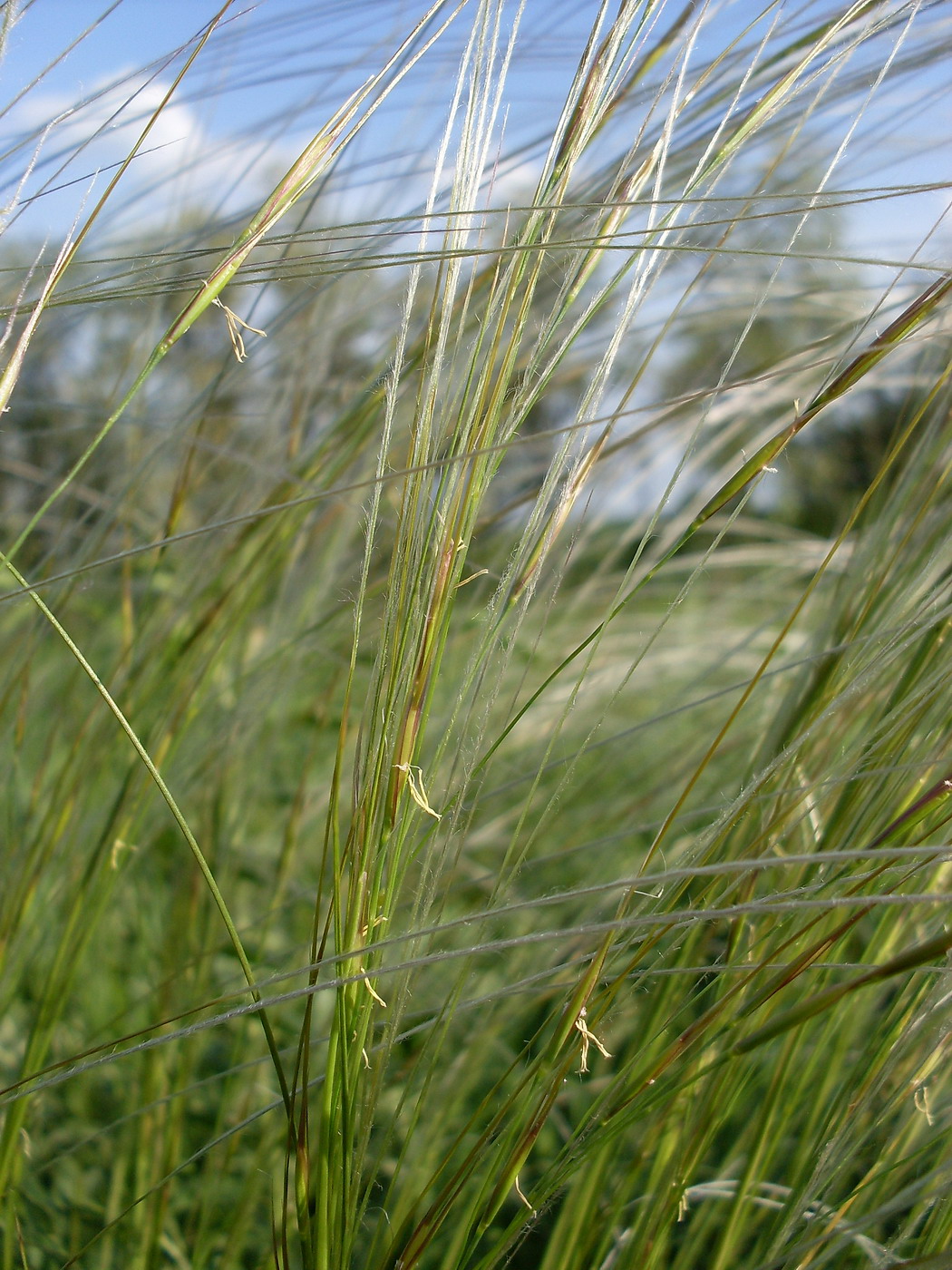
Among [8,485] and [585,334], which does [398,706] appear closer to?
[585,334]

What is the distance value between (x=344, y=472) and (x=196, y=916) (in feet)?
1.19

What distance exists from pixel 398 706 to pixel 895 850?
17 centimetres

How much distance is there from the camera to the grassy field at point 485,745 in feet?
1.17

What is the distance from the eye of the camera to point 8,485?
95.7 inches

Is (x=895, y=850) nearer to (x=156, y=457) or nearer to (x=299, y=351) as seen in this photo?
(x=156, y=457)

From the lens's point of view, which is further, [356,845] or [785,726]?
[785,726]

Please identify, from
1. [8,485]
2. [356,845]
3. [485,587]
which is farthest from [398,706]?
[8,485]

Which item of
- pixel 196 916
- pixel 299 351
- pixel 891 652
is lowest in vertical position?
pixel 196 916

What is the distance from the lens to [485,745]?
390 mm

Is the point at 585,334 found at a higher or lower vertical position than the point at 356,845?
higher

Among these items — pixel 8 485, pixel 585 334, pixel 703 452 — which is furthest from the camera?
pixel 8 485

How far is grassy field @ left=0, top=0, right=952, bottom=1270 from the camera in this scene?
358 mm

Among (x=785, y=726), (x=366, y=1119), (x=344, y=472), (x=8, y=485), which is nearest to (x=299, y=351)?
(x=344, y=472)

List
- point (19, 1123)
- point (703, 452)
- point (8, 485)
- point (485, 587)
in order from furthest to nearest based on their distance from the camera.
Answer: point (8, 485) → point (485, 587) → point (703, 452) → point (19, 1123)
